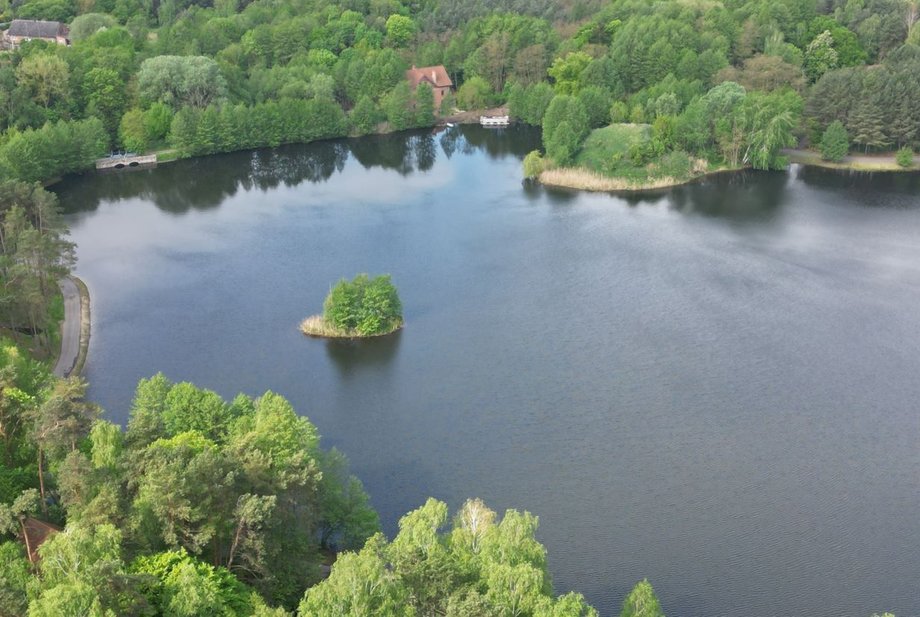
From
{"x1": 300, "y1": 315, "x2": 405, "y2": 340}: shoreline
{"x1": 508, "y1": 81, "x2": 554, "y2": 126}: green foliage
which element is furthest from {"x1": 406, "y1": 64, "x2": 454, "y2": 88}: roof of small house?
{"x1": 300, "y1": 315, "x2": 405, "y2": 340}: shoreline

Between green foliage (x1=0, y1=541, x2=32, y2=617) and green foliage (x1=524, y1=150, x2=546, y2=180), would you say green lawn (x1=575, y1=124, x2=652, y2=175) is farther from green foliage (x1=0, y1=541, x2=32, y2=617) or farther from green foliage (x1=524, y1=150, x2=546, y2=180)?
green foliage (x1=0, y1=541, x2=32, y2=617)

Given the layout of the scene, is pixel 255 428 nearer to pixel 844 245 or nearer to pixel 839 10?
pixel 844 245

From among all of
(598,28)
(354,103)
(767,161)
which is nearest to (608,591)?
(767,161)

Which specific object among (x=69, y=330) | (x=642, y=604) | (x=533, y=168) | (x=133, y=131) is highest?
(x=133, y=131)

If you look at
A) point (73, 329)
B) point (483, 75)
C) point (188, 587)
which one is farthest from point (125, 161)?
point (188, 587)

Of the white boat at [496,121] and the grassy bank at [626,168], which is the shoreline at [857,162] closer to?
the grassy bank at [626,168]

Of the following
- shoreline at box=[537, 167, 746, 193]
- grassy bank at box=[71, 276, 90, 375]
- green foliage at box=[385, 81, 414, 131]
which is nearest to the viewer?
grassy bank at box=[71, 276, 90, 375]

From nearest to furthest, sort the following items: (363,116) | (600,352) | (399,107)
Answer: (600,352)
(363,116)
(399,107)

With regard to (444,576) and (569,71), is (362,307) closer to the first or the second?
(444,576)
